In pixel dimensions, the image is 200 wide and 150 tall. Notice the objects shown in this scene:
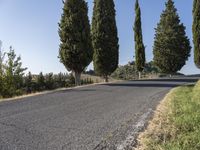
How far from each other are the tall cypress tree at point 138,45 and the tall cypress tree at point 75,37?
16.8 meters

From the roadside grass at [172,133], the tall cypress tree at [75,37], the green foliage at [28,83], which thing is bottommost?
the roadside grass at [172,133]

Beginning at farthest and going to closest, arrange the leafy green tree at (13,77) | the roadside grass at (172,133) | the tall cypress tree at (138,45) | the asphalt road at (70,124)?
the tall cypress tree at (138,45) → the leafy green tree at (13,77) → the asphalt road at (70,124) → the roadside grass at (172,133)

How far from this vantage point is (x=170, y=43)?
184 feet

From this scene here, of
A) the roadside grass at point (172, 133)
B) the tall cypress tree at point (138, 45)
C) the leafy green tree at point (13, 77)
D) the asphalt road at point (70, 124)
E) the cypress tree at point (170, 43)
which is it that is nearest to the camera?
the roadside grass at point (172, 133)

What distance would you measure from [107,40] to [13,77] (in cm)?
1091

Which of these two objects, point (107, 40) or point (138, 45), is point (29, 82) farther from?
point (138, 45)

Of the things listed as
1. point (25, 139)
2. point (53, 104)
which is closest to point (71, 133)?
point (25, 139)

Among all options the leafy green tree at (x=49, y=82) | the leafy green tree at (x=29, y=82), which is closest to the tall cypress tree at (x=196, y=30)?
the leafy green tree at (x=49, y=82)

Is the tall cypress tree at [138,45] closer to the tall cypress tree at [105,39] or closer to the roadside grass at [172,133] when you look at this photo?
the tall cypress tree at [105,39]

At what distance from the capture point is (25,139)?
307 inches

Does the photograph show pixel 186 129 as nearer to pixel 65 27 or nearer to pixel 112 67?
pixel 65 27

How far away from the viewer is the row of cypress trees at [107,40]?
3156cm

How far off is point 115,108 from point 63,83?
71.4ft

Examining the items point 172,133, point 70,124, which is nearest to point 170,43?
point 70,124
